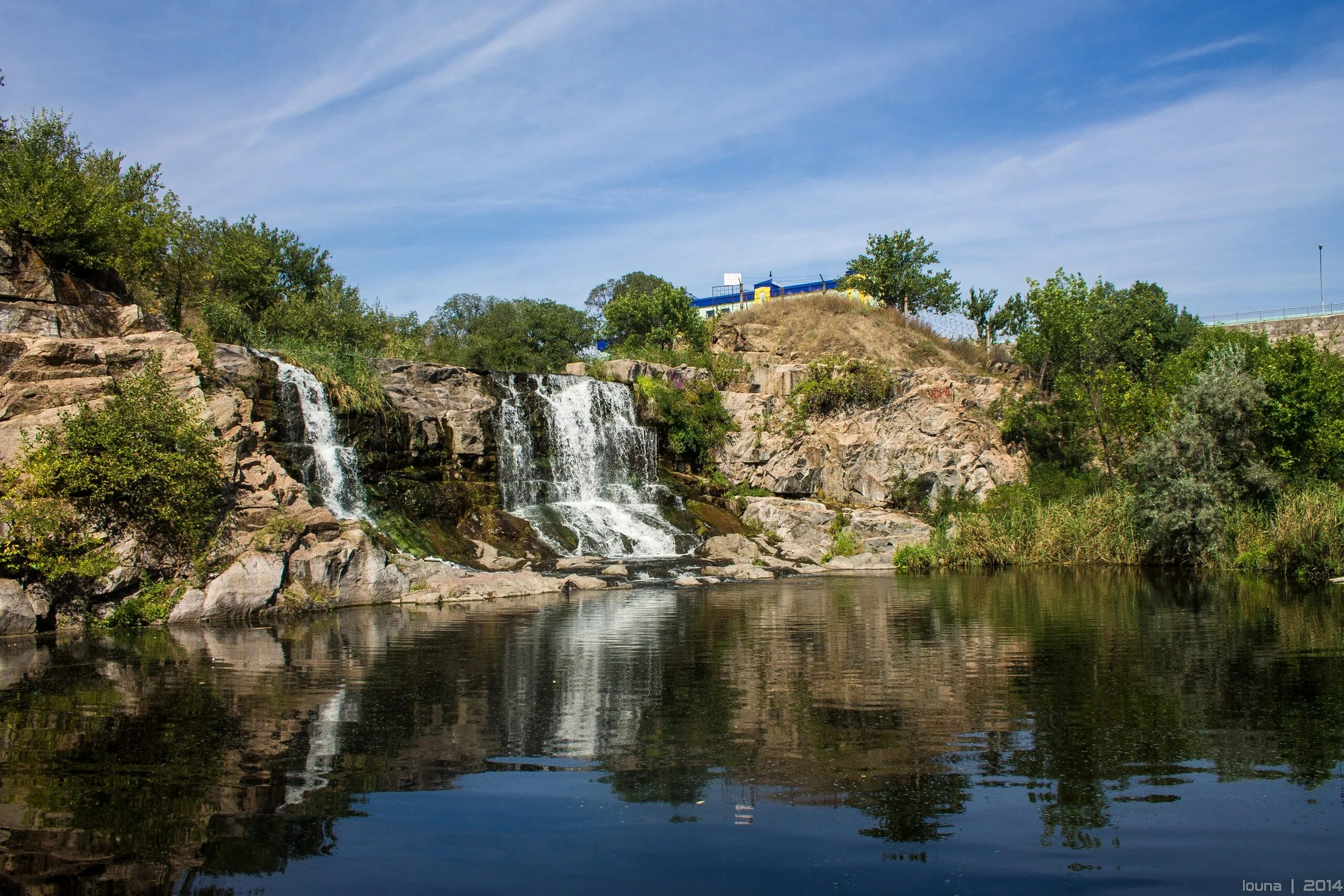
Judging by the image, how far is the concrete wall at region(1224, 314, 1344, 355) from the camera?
5972 centimetres

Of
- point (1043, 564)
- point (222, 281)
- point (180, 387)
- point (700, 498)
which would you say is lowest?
point (1043, 564)

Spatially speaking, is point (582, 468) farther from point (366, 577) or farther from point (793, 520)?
point (366, 577)

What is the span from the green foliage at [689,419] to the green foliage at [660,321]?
11.2 metres

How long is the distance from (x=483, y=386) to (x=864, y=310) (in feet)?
93.7

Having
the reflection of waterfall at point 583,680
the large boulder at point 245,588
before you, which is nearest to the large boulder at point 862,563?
the reflection of waterfall at point 583,680

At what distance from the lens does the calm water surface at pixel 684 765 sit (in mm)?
5520

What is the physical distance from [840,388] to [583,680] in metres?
35.2

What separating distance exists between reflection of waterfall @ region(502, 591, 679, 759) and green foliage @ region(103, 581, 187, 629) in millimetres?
7721

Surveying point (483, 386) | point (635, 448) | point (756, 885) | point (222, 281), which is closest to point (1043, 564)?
point (635, 448)

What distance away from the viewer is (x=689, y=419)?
4259 cm

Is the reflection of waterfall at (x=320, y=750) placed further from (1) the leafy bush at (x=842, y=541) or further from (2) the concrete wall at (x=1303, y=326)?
(2) the concrete wall at (x=1303, y=326)

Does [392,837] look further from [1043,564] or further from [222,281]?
[222,281]

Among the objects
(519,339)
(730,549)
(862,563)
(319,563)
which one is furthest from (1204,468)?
(519,339)

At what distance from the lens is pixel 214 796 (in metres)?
6.90
